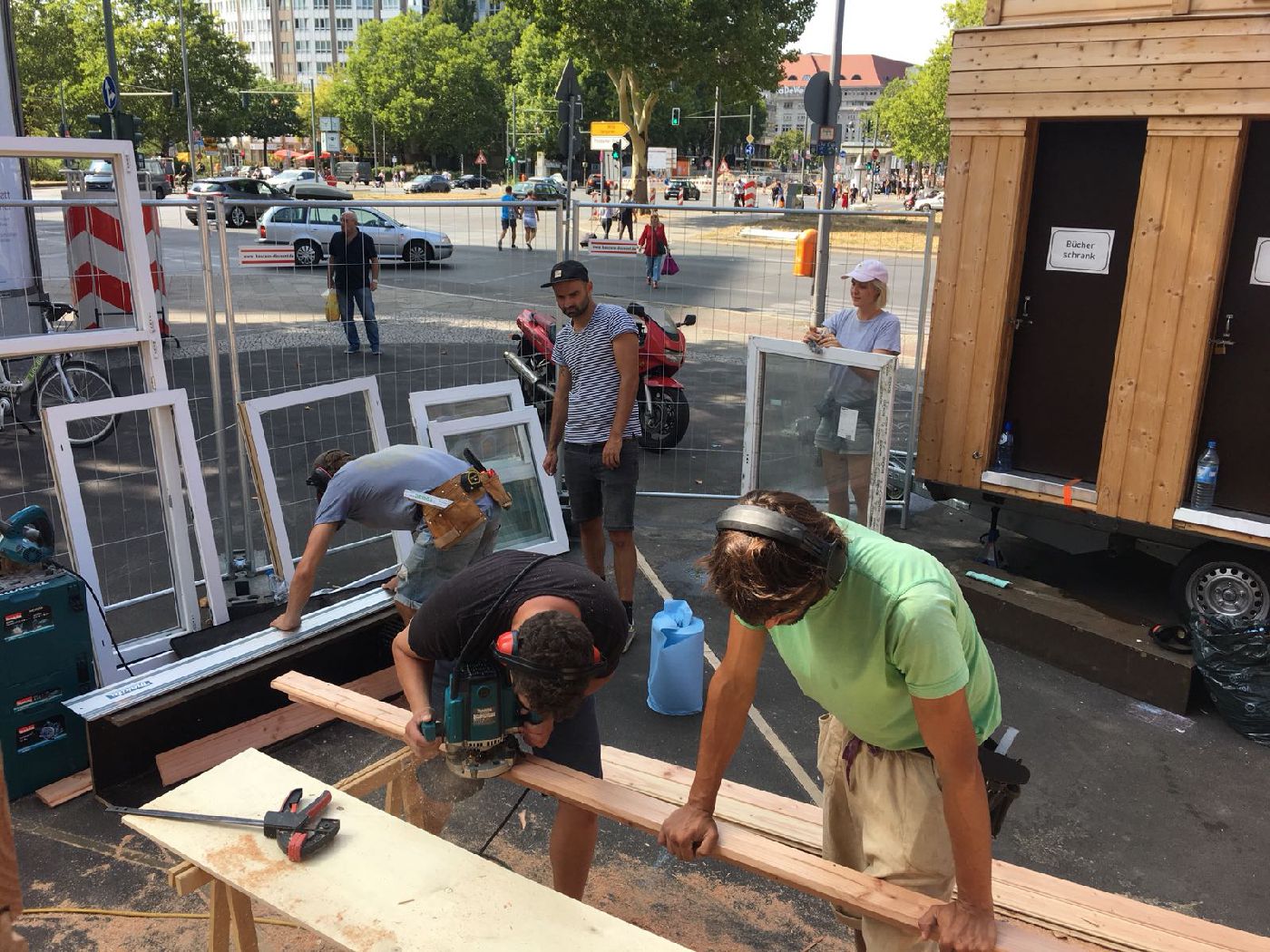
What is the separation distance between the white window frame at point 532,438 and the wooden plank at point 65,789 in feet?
8.24

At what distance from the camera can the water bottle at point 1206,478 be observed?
5.24m

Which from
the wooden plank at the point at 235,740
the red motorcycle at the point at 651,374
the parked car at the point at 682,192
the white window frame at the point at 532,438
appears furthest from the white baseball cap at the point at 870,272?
the parked car at the point at 682,192

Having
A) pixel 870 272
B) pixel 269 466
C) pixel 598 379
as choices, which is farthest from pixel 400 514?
pixel 870 272

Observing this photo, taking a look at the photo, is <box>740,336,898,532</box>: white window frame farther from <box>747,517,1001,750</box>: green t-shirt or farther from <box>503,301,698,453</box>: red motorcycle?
<box>747,517,1001,750</box>: green t-shirt

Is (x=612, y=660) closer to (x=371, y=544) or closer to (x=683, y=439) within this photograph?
(x=371, y=544)

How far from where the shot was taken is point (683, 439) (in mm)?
9367

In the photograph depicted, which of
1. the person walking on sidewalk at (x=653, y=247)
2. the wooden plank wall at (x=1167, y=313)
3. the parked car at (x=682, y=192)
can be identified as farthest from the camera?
Answer: the parked car at (x=682, y=192)

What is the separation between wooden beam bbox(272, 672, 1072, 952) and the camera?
2146 millimetres

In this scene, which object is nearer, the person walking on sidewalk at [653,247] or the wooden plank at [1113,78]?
the wooden plank at [1113,78]

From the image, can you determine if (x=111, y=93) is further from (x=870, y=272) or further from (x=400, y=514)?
(x=400, y=514)

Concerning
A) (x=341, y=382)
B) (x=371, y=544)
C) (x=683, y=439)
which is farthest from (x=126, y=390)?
(x=683, y=439)

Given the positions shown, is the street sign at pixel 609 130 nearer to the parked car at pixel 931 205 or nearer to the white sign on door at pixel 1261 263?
the parked car at pixel 931 205

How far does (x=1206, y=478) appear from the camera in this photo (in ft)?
17.2

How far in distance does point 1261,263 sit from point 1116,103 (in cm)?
110
